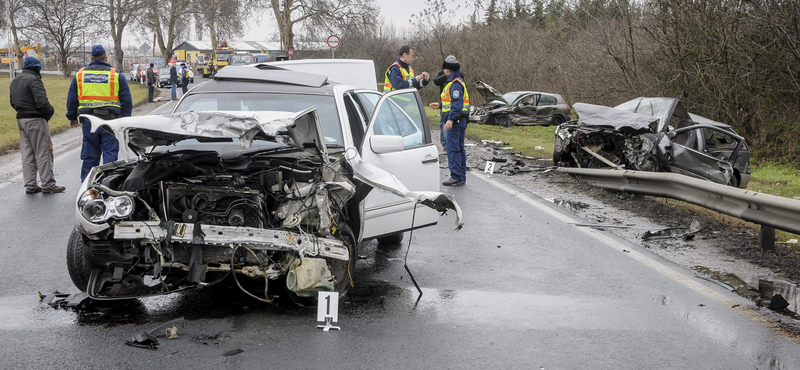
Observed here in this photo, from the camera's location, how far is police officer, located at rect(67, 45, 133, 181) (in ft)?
32.0

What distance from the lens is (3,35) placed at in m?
71.5

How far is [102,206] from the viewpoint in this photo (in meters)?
4.75

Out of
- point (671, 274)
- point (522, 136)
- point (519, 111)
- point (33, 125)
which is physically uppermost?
point (33, 125)

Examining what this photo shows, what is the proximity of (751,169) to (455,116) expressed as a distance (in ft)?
28.6

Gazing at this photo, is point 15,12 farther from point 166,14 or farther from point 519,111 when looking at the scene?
point 519,111

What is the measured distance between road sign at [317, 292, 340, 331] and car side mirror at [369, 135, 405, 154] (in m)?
1.63

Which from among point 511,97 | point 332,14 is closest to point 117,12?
point 332,14

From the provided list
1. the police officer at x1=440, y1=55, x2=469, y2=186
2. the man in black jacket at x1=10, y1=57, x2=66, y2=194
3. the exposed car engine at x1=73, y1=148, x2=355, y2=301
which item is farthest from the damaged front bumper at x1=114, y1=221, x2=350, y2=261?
the police officer at x1=440, y1=55, x2=469, y2=186

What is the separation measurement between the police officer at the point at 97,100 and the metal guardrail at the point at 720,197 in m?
6.77

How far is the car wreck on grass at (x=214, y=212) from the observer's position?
4.77 meters

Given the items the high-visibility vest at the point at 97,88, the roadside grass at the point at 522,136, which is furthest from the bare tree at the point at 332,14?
the high-visibility vest at the point at 97,88

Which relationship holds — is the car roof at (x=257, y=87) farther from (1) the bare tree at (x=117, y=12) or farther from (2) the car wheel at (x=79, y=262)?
(1) the bare tree at (x=117, y=12)

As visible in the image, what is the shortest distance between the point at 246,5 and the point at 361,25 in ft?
35.6

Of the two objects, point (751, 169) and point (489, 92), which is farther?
point (489, 92)
